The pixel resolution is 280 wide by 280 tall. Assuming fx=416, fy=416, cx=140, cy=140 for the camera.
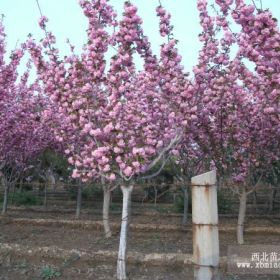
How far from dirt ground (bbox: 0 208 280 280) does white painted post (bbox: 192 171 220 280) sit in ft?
14.0

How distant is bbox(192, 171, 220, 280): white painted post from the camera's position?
3.41m

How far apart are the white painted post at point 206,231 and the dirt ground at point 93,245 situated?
14.0 feet

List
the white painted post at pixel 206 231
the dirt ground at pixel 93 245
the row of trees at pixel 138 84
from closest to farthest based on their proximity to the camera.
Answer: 1. the white painted post at pixel 206 231
2. the row of trees at pixel 138 84
3. the dirt ground at pixel 93 245

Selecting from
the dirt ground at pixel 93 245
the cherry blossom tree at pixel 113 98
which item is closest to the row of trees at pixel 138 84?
the cherry blossom tree at pixel 113 98

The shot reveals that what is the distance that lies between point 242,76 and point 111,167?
345 centimetres

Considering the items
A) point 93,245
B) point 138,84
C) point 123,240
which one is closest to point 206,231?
point 123,240

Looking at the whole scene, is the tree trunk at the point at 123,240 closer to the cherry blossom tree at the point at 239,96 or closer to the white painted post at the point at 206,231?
the cherry blossom tree at the point at 239,96

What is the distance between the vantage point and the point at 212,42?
8.30 m

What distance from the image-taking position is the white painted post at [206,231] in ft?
11.2

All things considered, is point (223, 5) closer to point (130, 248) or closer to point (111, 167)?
point (111, 167)

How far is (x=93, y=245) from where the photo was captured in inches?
399

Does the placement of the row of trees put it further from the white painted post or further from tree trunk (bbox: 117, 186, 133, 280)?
the white painted post

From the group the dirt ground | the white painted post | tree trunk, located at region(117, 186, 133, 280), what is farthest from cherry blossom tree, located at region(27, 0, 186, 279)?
the white painted post

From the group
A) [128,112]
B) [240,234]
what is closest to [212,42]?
[128,112]
